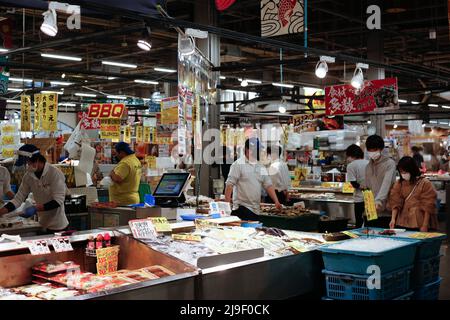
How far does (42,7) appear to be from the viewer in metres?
4.42

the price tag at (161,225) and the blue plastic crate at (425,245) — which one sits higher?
the price tag at (161,225)

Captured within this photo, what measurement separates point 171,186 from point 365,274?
2739 millimetres

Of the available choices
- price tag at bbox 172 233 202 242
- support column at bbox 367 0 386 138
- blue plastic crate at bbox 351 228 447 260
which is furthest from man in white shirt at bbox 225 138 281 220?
support column at bbox 367 0 386 138

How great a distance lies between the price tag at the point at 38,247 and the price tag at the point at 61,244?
6cm

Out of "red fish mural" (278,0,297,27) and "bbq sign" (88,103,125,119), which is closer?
"red fish mural" (278,0,297,27)

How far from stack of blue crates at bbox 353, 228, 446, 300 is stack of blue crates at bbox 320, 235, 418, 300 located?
395 mm

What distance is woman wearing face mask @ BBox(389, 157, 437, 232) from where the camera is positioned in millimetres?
6371

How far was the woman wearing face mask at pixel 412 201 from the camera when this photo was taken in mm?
6371

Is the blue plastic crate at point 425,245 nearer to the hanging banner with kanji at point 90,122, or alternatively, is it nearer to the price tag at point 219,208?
the price tag at point 219,208

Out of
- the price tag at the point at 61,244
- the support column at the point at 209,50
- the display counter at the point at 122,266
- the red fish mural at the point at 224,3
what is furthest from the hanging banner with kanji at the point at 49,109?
the price tag at the point at 61,244

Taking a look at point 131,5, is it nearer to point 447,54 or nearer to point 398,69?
point 398,69

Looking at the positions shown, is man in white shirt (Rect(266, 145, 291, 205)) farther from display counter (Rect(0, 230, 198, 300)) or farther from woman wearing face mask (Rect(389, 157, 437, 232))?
display counter (Rect(0, 230, 198, 300))

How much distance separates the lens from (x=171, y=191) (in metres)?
6.06
